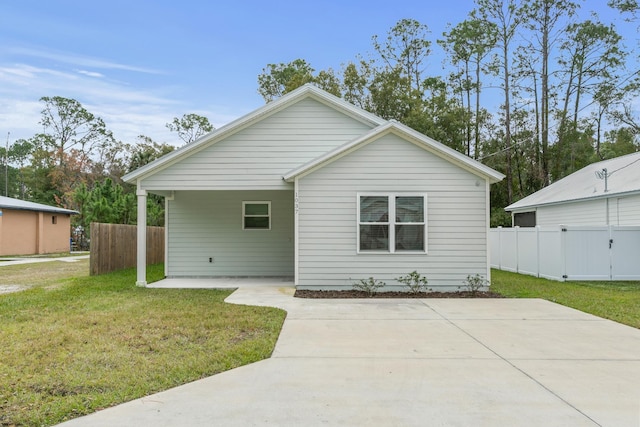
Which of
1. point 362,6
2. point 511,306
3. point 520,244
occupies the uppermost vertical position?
point 362,6

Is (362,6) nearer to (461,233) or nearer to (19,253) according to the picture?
(461,233)

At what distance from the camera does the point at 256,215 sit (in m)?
13.4

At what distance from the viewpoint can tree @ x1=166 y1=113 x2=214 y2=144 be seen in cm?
4050

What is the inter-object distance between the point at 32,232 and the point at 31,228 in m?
0.26

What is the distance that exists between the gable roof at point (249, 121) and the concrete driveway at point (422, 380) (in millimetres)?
5926

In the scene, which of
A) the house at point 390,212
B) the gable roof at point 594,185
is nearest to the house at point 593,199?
the gable roof at point 594,185

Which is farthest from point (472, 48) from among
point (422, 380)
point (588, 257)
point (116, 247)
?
point (422, 380)

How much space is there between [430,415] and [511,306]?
5920 millimetres

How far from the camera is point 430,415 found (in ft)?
11.9

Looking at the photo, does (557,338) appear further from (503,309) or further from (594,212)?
(594,212)

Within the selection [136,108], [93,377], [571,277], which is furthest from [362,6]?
[136,108]

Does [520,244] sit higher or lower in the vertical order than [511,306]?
higher

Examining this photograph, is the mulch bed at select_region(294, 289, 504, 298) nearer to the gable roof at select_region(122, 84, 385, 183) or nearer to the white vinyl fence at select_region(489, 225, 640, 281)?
the white vinyl fence at select_region(489, 225, 640, 281)

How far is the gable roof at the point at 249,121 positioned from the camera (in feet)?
36.8
